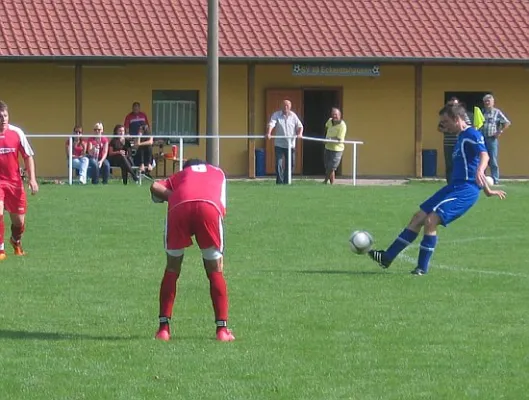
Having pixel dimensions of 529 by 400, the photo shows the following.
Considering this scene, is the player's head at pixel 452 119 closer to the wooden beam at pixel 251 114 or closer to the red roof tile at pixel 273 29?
the red roof tile at pixel 273 29

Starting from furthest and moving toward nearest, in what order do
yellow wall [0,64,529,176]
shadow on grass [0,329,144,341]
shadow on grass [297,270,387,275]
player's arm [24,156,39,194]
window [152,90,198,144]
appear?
window [152,90,198,144]
yellow wall [0,64,529,176]
player's arm [24,156,39,194]
shadow on grass [297,270,387,275]
shadow on grass [0,329,144,341]

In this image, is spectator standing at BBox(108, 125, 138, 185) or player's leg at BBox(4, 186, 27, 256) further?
spectator standing at BBox(108, 125, 138, 185)

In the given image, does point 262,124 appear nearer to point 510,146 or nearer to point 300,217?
point 510,146

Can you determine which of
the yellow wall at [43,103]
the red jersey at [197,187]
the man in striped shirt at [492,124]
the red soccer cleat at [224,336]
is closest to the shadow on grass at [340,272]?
the red soccer cleat at [224,336]

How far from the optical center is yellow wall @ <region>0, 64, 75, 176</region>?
33438 mm

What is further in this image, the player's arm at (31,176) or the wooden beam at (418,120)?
the wooden beam at (418,120)

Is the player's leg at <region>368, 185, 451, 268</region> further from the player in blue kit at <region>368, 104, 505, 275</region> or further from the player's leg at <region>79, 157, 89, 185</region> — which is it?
the player's leg at <region>79, 157, 89, 185</region>

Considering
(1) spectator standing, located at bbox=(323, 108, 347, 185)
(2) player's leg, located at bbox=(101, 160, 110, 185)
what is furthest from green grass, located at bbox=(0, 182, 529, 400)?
(1) spectator standing, located at bbox=(323, 108, 347, 185)

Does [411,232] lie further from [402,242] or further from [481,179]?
[481,179]

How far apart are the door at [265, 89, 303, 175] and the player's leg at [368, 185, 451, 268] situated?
20.3 meters

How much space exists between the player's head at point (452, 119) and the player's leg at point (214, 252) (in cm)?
432

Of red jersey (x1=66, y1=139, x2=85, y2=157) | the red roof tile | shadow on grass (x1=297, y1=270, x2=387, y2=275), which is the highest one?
the red roof tile

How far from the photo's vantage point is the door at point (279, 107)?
34688mm

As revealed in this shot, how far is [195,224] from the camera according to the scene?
9.79 m
